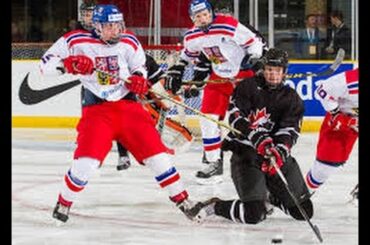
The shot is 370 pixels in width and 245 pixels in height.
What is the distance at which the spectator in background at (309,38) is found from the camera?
8062 mm

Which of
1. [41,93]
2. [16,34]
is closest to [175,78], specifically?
[41,93]

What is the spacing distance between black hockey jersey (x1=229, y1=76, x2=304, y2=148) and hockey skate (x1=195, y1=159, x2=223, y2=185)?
1399 mm

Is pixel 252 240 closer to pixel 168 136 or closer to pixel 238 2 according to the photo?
pixel 168 136

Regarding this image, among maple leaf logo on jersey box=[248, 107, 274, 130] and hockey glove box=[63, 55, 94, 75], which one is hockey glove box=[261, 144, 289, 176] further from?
hockey glove box=[63, 55, 94, 75]

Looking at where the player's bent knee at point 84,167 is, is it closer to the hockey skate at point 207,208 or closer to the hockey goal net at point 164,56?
the hockey skate at point 207,208

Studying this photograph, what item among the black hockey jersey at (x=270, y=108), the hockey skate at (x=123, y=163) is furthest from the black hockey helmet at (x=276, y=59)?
the hockey skate at (x=123, y=163)

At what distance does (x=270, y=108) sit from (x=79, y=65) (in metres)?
0.75

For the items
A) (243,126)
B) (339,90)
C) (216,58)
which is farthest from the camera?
(216,58)

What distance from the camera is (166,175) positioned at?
372cm

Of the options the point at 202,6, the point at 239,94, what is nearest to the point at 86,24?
the point at 202,6

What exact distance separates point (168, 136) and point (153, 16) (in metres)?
2.91

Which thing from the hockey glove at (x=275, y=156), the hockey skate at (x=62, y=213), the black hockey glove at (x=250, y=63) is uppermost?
the black hockey glove at (x=250, y=63)

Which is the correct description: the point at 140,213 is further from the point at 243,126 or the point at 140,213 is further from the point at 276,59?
the point at 276,59

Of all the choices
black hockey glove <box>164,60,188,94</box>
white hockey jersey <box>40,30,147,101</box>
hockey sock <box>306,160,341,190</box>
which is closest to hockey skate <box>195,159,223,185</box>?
black hockey glove <box>164,60,188,94</box>
